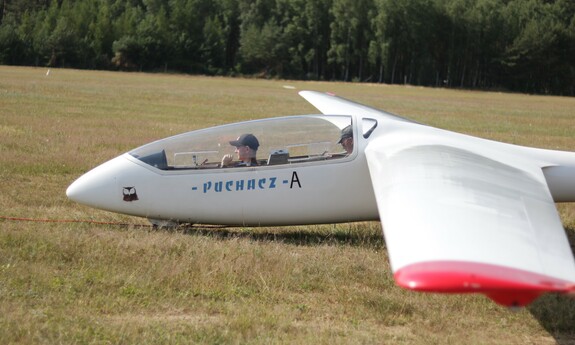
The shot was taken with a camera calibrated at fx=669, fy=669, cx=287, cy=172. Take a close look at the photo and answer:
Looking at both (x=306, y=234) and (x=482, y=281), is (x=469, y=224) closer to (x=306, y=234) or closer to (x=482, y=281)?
(x=482, y=281)

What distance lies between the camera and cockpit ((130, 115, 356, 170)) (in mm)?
8688

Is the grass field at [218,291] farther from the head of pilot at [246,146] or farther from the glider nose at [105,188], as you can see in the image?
the head of pilot at [246,146]

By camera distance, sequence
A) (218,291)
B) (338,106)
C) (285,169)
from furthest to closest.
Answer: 1. (338,106)
2. (285,169)
3. (218,291)

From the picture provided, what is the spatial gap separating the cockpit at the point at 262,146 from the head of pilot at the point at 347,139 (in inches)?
1.0

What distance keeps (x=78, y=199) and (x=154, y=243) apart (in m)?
1.41

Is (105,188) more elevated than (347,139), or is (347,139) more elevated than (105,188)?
(347,139)

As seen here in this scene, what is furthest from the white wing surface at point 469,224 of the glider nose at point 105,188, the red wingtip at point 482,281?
the glider nose at point 105,188

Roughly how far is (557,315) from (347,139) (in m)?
3.38

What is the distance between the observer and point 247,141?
8.76 metres

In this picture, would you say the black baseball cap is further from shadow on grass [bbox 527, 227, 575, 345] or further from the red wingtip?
the red wingtip

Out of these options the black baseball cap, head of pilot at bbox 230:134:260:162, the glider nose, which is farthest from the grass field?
the black baseball cap

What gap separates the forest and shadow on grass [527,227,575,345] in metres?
84.9

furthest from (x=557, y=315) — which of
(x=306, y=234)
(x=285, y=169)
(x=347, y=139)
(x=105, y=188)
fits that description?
(x=105, y=188)

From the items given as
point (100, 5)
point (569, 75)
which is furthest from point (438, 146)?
point (100, 5)
